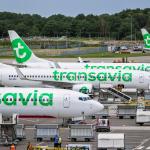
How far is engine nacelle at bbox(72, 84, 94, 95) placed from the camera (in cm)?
8131

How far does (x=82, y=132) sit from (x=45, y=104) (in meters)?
6.17

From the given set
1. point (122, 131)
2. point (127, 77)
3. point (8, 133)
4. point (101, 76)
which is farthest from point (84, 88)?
point (8, 133)

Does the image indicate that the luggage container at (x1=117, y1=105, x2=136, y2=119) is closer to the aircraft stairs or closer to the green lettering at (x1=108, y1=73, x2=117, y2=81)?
the aircraft stairs

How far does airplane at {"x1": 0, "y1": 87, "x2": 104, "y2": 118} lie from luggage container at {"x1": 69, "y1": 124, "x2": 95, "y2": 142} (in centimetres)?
501

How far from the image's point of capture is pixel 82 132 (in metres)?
51.2

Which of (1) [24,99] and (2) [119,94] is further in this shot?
(2) [119,94]

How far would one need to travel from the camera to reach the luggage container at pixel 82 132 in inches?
2010

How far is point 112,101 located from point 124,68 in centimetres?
1312

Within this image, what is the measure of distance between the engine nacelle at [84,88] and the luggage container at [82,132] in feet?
96.6

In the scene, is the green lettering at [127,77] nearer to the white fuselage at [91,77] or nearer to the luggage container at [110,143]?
the white fuselage at [91,77]

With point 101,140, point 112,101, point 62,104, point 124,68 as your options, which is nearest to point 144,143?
point 101,140

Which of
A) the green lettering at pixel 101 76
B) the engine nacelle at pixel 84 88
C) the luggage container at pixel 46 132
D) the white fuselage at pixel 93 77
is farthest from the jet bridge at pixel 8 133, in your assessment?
the green lettering at pixel 101 76

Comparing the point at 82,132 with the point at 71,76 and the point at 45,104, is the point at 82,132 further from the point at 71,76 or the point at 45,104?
the point at 71,76

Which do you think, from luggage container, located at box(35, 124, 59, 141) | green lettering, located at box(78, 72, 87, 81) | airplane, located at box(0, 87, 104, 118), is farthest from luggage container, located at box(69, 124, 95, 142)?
green lettering, located at box(78, 72, 87, 81)
